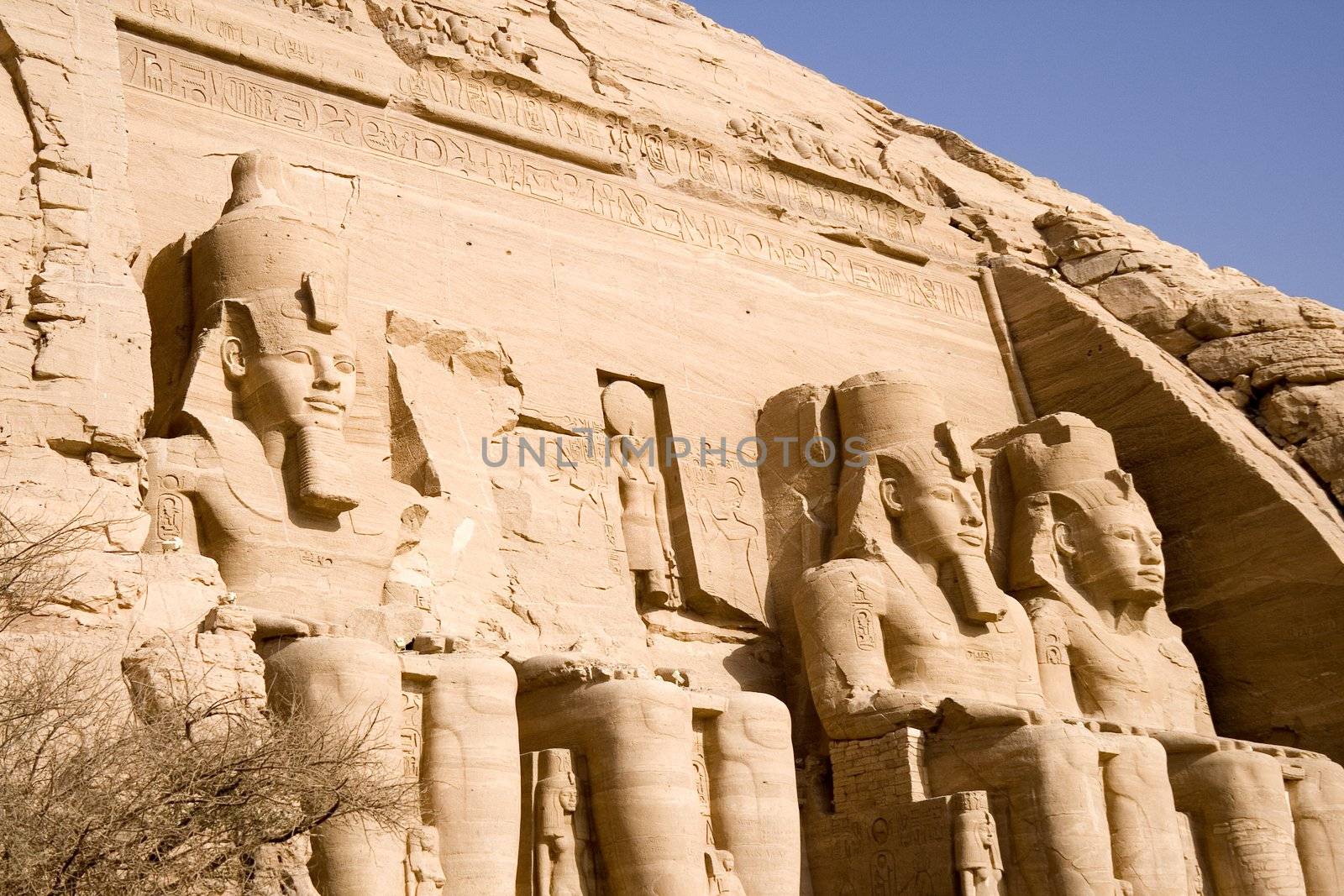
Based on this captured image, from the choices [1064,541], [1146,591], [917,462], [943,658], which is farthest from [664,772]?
[1146,591]

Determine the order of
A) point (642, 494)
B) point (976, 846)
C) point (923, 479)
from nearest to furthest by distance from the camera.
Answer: point (976, 846) → point (923, 479) → point (642, 494)

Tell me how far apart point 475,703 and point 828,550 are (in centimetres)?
317

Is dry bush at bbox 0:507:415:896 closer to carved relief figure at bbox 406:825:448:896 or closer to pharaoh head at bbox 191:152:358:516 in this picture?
carved relief figure at bbox 406:825:448:896

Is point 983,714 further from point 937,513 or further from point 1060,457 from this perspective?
point 1060,457

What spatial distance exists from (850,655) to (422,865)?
287 cm

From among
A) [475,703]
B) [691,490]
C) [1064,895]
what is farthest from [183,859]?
[691,490]

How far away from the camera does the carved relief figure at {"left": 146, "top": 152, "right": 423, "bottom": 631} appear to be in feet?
24.1

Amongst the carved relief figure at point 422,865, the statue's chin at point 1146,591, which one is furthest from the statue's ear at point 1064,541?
the carved relief figure at point 422,865

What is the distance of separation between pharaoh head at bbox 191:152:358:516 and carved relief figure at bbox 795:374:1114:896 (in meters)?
2.44

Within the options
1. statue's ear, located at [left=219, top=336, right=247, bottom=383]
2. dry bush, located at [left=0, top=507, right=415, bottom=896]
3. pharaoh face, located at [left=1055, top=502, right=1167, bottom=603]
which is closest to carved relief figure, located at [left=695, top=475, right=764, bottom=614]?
pharaoh face, located at [left=1055, top=502, right=1167, bottom=603]

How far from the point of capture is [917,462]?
9.34 m

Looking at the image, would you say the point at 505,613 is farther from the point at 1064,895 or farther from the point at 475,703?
the point at 1064,895

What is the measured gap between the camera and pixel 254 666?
601cm

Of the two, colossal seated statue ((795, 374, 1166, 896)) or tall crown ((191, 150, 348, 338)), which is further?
tall crown ((191, 150, 348, 338))
